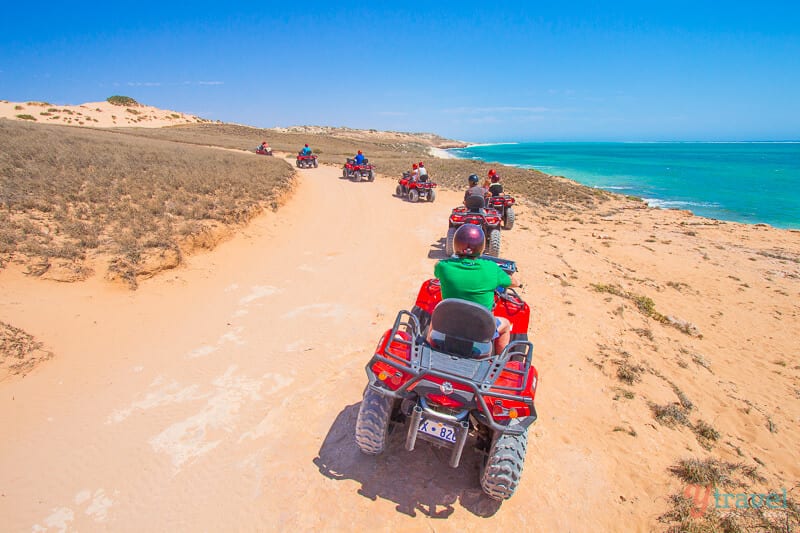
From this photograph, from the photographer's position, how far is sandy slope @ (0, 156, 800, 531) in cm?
288

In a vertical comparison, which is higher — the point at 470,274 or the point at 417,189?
the point at 470,274

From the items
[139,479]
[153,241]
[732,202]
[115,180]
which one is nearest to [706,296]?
[139,479]

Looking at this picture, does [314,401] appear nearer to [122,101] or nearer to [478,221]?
[478,221]

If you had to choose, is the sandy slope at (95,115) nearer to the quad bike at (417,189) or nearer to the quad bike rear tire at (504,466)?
the quad bike at (417,189)

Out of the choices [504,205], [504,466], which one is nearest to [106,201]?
[504,466]

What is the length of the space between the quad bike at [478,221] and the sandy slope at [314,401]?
74cm

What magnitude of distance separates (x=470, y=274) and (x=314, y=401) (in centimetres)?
231

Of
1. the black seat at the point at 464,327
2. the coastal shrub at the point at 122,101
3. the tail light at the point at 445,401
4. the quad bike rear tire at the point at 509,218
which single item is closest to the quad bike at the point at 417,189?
the quad bike rear tire at the point at 509,218

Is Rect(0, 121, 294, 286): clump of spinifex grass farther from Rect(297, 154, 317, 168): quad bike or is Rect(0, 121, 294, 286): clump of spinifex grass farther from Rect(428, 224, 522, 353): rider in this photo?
Rect(297, 154, 317, 168): quad bike

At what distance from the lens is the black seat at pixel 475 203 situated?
818cm

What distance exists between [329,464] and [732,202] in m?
33.6

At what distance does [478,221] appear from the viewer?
26.6ft

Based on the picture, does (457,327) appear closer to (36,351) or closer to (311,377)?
(311,377)

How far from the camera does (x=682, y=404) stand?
14.3 ft
